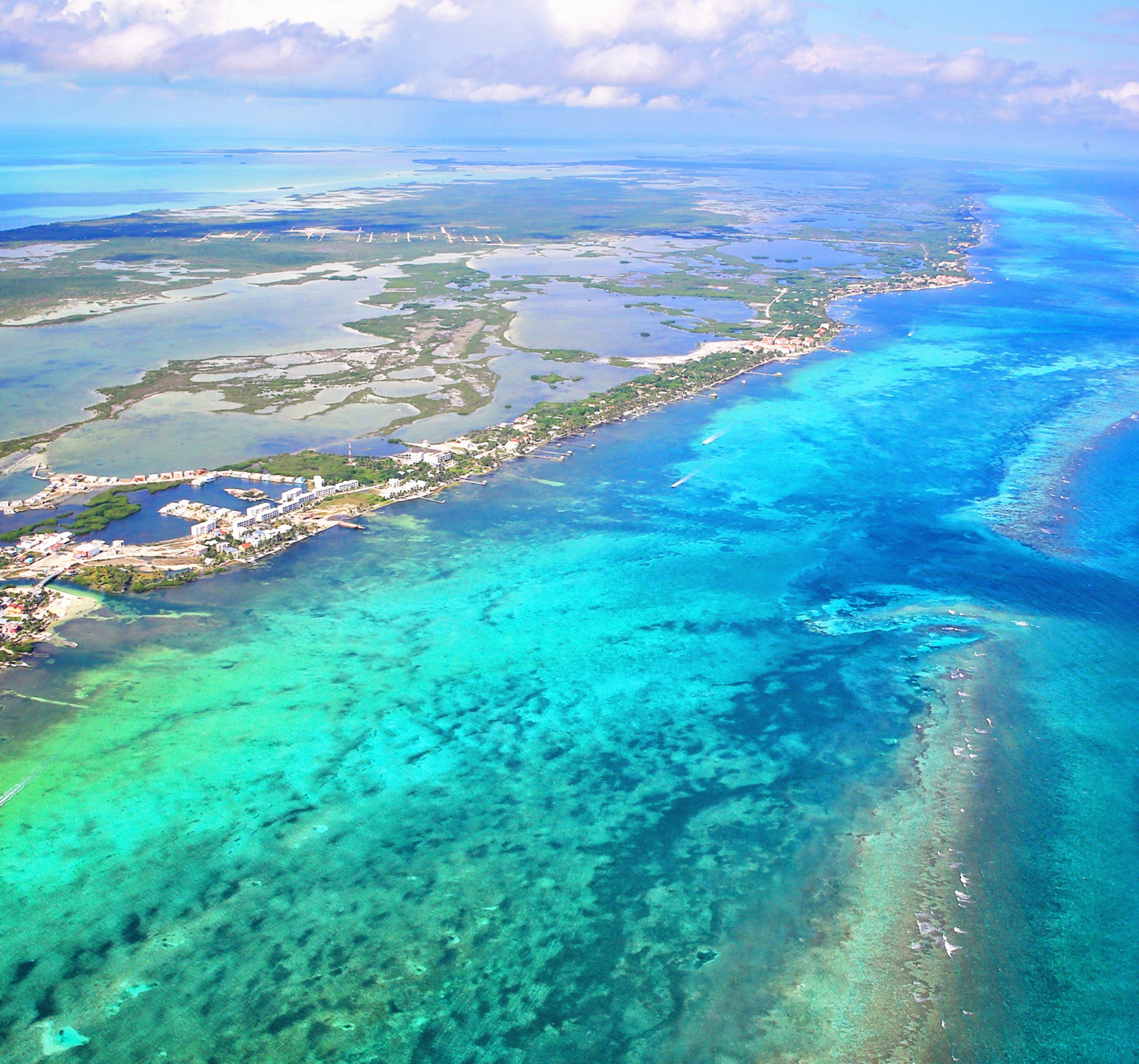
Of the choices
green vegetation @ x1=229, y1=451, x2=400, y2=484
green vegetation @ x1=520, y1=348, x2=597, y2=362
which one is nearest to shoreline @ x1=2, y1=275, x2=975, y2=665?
green vegetation @ x1=229, y1=451, x2=400, y2=484

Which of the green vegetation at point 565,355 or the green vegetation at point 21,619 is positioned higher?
the green vegetation at point 565,355

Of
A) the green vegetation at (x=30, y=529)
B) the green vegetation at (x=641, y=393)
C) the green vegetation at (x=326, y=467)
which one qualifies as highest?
the green vegetation at (x=641, y=393)

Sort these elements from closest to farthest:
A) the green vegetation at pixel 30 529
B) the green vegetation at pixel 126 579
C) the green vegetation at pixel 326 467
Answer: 1. the green vegetation at pixel 126 579
2. the green vegetation at pixel 30 529
3. the green vegetation at pixel 326 467

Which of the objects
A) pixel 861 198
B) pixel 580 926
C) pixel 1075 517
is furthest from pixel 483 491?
pixel 861 198

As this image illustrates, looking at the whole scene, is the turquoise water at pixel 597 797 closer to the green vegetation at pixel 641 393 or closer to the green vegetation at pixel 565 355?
the green vegetation at pixel 641 393

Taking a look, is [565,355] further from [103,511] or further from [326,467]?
[103,511]

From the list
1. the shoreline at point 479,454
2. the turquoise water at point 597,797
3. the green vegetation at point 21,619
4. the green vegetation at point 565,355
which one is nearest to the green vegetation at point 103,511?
the shoreline at point 479,454

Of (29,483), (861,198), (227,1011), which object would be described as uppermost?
(861,198)

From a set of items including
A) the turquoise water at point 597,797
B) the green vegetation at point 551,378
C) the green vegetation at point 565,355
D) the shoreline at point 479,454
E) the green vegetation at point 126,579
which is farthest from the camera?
the green vegetation at point 565,355

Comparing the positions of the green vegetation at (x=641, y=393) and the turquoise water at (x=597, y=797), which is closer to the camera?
the turquoise water at (x=597, y=797)

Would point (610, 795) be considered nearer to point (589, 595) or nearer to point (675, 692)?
point (675, 692)
